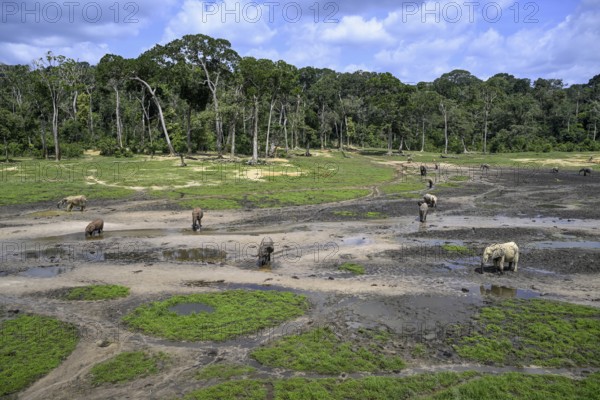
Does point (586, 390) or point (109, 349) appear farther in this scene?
point (109, 349)

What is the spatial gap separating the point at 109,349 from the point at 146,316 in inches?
87.2

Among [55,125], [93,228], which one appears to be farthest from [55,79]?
[93,228]

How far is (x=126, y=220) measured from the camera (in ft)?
104

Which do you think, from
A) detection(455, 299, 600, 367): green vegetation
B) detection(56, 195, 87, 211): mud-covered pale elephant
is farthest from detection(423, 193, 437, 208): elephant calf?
detection(56, 195, 87, 211): mud-covered pale elephant

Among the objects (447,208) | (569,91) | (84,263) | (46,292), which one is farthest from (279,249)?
(569,91)

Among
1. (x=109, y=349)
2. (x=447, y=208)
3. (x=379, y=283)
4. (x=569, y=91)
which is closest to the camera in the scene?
(x=109, y=349)

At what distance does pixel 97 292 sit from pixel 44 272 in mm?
4674

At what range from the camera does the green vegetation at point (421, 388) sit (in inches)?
425

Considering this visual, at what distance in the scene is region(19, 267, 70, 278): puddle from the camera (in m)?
20.0

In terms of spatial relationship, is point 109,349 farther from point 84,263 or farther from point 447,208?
point 447,208

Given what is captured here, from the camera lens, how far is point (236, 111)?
62.3m

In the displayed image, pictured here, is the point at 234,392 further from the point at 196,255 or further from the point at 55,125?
the point at 55,125

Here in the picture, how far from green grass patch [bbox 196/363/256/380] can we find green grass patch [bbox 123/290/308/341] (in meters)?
1.70

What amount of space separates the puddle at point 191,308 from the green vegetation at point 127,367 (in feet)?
10.0
